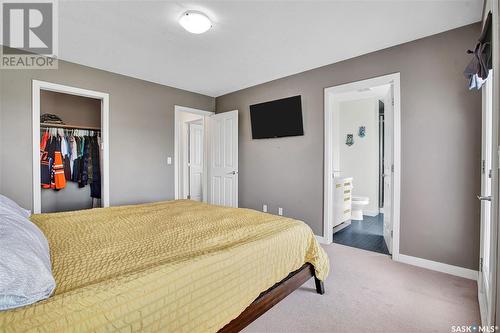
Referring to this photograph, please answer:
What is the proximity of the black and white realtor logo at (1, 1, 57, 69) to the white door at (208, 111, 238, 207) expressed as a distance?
97.4 inches

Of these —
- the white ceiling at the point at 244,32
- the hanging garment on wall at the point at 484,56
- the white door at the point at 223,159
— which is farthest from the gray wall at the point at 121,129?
the hanging garment on wall at the point at 484,56

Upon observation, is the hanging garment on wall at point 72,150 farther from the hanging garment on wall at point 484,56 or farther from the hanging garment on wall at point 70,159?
the hanging garment on wall at point 484,56

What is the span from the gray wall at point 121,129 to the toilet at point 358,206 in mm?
3353

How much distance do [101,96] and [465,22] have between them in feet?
13.9

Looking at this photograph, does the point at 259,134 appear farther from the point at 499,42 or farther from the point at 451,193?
the point at 499,42

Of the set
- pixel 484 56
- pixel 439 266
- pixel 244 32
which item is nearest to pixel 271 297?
pixel 439 266

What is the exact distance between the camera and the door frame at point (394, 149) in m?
2.65

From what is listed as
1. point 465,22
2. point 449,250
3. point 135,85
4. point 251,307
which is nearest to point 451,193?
point 449,250

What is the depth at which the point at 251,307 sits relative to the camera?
1.40 m

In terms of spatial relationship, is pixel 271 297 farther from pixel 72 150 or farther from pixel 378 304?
pixel 72 150

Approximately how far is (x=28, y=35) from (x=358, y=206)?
5.27 metres

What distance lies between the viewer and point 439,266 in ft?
7.86

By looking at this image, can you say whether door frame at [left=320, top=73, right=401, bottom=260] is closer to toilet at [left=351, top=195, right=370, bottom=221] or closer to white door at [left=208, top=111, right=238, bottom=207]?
toilet at [left=351, top=195, right=370, bottom=221]

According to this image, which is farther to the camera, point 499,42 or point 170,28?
point 170,28
